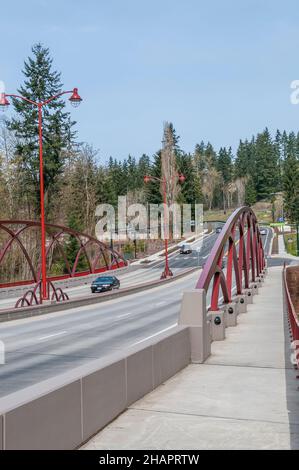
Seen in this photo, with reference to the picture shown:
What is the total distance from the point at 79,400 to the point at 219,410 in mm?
2361

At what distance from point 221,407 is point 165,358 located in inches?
68.9

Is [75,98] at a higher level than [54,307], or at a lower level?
higher

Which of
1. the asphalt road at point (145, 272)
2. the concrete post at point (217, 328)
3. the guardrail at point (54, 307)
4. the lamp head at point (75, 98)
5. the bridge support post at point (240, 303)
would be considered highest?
the lamp head at point (75, 98)

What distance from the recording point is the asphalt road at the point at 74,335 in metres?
13.6

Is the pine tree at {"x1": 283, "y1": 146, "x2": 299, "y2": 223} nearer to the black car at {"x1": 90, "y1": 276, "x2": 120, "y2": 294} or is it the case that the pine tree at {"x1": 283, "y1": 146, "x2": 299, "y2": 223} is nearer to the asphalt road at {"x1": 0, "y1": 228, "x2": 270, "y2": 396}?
the black car at {"x1": 90, "y1": 276, "x2": 120, "y2": 294}

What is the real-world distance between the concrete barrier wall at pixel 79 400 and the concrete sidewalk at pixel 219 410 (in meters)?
0.20

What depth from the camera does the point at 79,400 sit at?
628cm

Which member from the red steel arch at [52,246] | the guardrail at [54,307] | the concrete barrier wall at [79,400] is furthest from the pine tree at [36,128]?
the concrete barrier wall at [79,400]

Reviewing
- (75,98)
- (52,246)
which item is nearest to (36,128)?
(52,246)

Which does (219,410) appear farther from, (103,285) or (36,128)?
(36,128)

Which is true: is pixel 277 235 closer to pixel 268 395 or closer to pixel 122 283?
pixel 122 283

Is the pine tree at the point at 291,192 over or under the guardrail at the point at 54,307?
over

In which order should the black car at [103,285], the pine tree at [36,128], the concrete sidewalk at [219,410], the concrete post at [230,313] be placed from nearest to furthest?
1. the concrete sidewalk at [219,410]
2. the concrete post at [230,313]
3. the black car at [103,285]
4. the pine tree at [36,128]

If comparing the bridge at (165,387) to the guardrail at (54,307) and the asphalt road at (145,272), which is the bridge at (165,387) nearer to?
the guardrail at (54,307)
